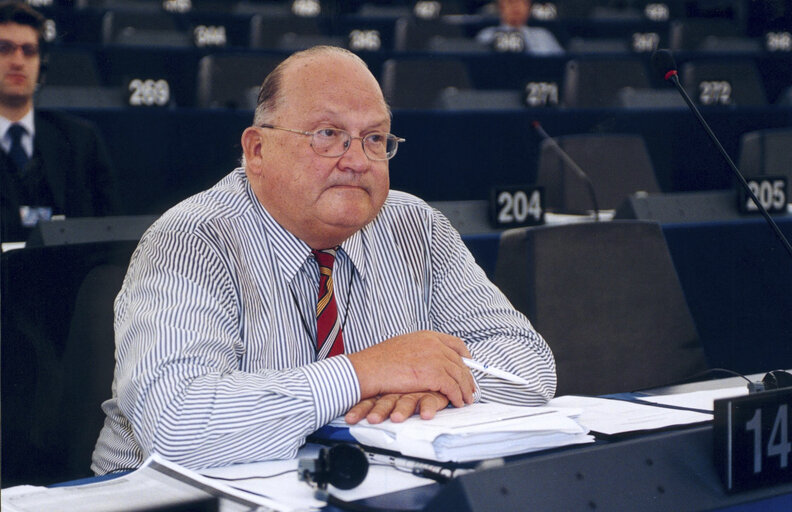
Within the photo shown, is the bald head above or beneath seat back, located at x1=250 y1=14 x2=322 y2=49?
beneath

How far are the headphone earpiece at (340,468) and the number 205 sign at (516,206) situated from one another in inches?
70.8

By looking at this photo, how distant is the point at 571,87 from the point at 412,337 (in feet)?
13.2

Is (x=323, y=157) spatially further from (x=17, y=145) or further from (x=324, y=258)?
(x=17, y=145)

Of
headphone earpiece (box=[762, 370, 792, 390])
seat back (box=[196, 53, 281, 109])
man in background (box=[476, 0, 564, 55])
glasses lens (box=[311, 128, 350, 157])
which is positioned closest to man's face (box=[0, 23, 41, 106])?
seat back (box=[196, 53, 281, 109])

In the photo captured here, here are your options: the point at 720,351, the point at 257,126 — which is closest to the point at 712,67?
the point at 720,351

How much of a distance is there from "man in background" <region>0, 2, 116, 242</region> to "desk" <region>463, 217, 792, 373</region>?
1807 mm

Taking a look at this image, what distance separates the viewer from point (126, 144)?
412cm

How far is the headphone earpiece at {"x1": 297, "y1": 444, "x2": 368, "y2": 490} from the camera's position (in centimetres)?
104

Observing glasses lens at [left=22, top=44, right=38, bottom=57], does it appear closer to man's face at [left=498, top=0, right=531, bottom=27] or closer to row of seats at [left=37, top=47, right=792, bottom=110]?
row of seats at [left=37, top=47, right=792, bottom=110]

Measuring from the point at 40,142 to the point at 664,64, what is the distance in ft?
7.77

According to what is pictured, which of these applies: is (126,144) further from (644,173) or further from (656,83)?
(656,83)

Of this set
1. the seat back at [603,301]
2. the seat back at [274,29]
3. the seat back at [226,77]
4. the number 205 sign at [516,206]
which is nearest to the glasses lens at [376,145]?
the seat back at [603,301]

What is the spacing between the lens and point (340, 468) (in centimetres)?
104

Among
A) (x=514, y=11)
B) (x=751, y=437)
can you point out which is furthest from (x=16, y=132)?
(x=514, y=11)
